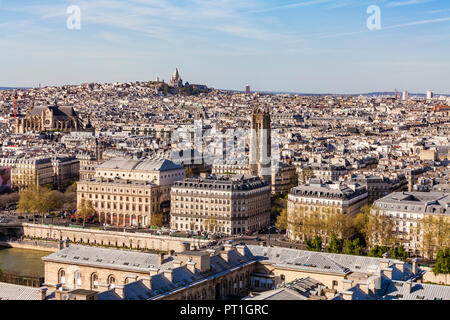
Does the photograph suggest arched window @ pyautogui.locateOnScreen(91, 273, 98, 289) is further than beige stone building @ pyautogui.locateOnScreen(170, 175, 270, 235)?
No

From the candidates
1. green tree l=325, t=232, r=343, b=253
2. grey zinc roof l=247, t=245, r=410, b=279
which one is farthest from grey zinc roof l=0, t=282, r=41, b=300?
green tree l=325, t=232, r=343, b=253

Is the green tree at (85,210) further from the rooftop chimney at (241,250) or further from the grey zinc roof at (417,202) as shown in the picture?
the rooftop chimney at (241,250)

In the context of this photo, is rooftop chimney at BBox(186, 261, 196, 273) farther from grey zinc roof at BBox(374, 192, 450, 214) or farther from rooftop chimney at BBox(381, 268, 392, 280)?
grey zinc roof at BBox(374, 192, 450, 214)

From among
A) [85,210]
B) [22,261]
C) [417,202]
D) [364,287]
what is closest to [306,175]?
[417,202]
